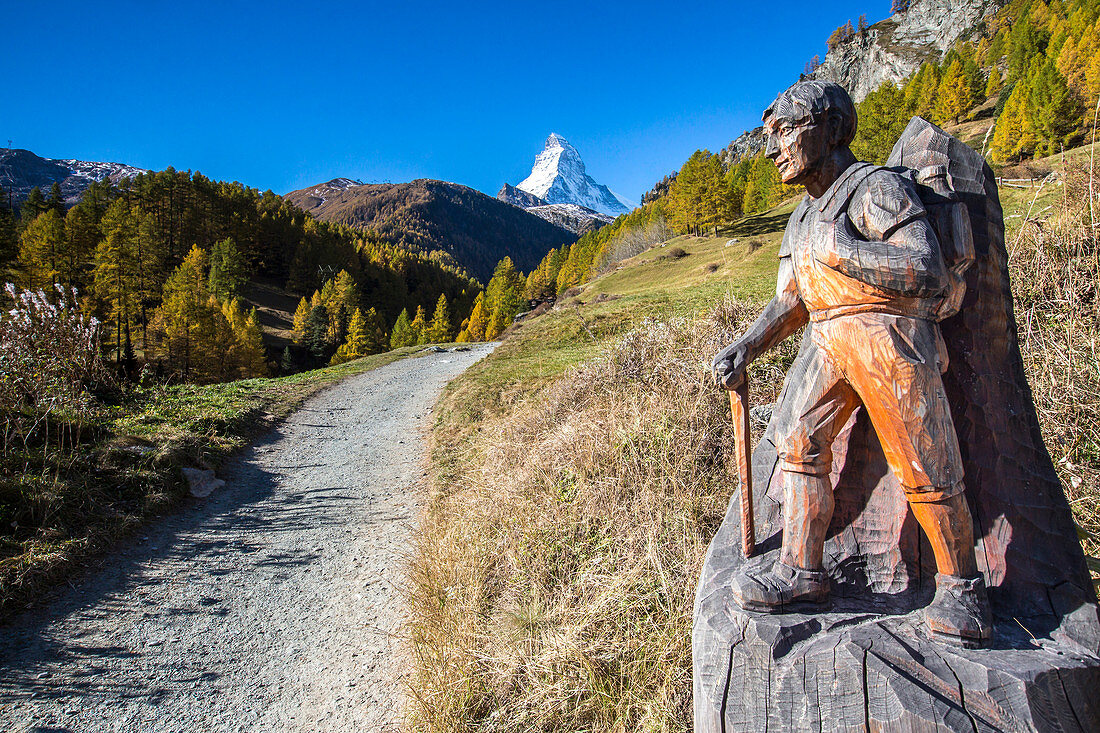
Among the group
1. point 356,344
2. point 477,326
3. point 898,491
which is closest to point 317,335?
point 356,344

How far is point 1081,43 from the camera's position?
37312 mm

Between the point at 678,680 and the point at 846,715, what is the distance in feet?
4.29

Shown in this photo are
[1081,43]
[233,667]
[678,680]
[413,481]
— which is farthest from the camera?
[1081,43]

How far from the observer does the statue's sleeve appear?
1.70 m

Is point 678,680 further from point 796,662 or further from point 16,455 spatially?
point 16,455

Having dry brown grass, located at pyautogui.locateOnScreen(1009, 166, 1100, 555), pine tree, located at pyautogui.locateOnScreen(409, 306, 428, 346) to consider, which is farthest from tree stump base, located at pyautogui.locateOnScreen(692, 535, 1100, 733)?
pine tree, located at pyautogui.locateOnScreen(409, 306, 428, 346)

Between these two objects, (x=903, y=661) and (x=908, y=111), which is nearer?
(x=903, y=661)

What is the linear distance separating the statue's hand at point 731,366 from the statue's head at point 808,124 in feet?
2.62

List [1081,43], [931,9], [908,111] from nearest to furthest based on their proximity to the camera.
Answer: [1081,43] < [908,111] < [931,9]

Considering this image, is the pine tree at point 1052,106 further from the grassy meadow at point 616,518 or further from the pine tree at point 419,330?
the pine tree at point 419,330

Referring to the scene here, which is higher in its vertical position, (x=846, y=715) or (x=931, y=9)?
(x=931, y=9)

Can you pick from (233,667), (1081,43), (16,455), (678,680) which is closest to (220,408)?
(16,455)

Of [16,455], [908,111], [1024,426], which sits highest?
[908,111]

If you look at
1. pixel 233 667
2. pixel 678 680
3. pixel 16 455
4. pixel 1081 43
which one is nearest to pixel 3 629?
pixel 233 667
